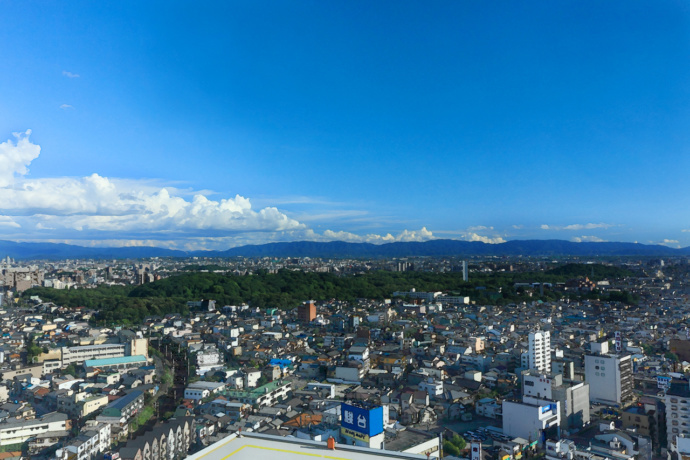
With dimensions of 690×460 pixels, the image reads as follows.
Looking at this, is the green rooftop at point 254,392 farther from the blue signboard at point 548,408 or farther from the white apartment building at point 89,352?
the white apartment building at point 89,352

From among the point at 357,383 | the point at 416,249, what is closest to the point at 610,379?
the point at 357,383

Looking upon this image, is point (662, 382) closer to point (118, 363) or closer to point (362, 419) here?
point (362, 419)

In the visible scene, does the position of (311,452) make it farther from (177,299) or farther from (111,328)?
(177,299)

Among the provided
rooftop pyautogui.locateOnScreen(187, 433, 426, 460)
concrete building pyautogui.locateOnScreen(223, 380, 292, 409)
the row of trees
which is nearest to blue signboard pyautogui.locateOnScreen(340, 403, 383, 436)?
rooftop pyautogui.locateOnScreen(187, 433, 426, 460)

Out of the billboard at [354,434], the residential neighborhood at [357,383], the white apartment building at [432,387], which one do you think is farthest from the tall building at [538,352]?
the billboard at [354,434]

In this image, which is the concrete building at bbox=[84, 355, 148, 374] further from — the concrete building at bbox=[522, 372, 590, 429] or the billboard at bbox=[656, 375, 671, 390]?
the billboard at bbox=[656, 375, 671, 390]
